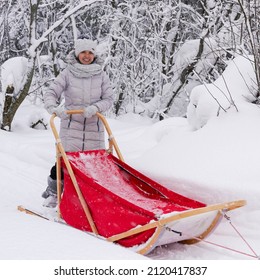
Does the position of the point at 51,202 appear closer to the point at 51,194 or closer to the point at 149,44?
the point at 51,194

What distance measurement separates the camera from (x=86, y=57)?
4168 mm

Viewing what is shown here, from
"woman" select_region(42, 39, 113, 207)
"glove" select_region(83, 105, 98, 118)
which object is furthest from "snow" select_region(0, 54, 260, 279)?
"glove" select_region(83, 105, 98, 118)

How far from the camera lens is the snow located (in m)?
3.02

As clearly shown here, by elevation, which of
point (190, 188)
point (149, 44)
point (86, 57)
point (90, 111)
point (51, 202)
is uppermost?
point (86, 57)

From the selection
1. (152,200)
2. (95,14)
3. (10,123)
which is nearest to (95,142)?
(152,200)

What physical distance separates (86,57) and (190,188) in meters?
1.37

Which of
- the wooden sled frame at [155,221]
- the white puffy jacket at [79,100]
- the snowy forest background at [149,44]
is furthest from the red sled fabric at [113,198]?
the snowy forest background at [149,44]

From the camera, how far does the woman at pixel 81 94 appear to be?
4.16 metres

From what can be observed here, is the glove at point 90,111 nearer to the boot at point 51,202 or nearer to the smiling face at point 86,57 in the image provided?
the smiling face at point 86,57

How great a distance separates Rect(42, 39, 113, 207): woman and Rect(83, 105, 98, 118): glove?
65 mm

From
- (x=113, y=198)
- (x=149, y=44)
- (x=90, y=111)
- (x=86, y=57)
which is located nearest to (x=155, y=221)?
(x=113, y=198)

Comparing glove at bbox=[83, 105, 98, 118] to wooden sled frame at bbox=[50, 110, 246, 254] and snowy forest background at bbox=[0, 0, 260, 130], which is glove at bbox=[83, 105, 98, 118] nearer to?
wooden sled frame at bbox=[50, 110, 246, 254]

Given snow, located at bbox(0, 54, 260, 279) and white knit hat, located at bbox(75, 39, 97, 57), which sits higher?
white knit hat, located at bbox(75, 39, 97, 57)
